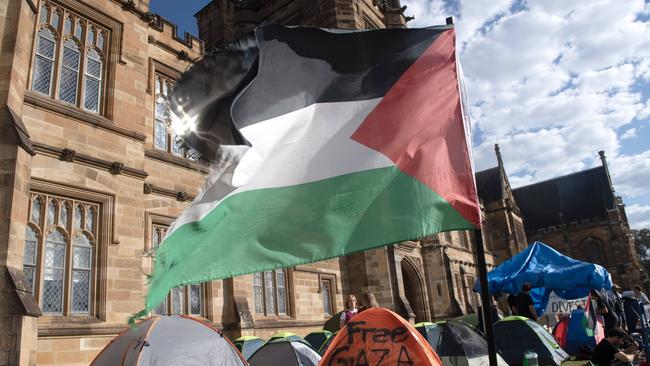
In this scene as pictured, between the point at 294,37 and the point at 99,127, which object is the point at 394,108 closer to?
the point at 294,37

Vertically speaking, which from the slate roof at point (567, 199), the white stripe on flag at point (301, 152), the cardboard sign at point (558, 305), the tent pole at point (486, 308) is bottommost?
the cardboard sign at point (558, 305)

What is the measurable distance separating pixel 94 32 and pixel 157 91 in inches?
81.7

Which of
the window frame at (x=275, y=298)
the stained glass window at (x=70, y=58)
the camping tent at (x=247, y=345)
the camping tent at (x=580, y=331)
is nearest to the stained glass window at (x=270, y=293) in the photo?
the window frame at (x=275, y=298)

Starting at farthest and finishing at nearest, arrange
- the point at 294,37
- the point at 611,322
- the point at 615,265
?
the point at 615,265 < the point at 611,322 < the point at 294,37

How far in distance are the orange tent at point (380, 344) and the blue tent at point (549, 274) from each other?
8170 millimetres

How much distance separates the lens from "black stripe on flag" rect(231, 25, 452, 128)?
12.9 ft

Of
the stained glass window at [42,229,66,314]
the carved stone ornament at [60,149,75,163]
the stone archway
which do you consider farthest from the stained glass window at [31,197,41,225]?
the stone archway

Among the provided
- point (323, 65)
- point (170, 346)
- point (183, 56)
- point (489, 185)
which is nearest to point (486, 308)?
point (323, 65)

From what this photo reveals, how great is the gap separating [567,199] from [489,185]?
1506 centimetres

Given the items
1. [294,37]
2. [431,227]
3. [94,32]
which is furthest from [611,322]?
[94,32]

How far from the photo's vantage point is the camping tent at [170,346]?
5.85m

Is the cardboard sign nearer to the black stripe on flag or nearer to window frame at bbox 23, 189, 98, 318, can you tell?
window frame at bbox 23, 189, 98, 318

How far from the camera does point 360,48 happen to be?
412cm

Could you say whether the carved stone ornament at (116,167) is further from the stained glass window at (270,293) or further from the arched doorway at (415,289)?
the arched doorway at (415,289)
